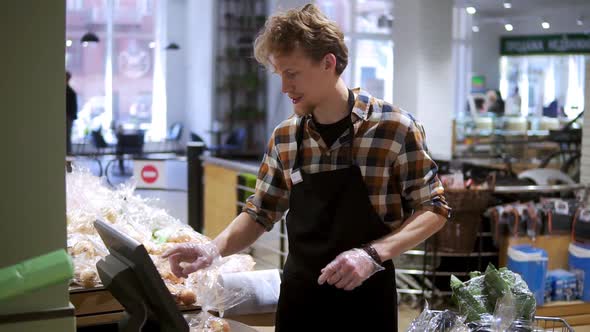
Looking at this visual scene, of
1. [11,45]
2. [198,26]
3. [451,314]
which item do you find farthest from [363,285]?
[198,26]

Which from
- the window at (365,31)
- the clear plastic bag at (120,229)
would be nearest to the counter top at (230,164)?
the clear plastic bag at (120,229)

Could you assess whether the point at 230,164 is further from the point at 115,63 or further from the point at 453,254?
the point at 115,63

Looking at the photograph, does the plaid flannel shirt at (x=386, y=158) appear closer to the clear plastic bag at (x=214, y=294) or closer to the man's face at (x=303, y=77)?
the man's face at (x=303, y=77)

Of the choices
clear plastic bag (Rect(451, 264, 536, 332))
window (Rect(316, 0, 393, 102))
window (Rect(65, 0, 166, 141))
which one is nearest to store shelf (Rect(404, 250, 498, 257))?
clear plastic bag (Rect(451, 264, 536, 332))

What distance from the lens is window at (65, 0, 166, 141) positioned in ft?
67.3

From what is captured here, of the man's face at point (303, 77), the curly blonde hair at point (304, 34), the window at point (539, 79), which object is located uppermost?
the window at point (539, 79)

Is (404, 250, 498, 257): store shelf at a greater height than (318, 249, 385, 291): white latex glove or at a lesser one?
lesser

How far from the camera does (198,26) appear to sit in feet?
65.1

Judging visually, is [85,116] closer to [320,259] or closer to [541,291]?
[541,291]

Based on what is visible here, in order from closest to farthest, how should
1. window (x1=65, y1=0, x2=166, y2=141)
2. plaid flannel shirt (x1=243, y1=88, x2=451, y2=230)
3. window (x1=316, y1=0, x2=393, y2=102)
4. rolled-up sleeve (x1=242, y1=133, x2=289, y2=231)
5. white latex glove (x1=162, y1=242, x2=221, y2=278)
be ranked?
white latex glove (x1=162, y1=242, x2=221, y2=278) → plaid flannel shirt (x1=243, y1=88, x2=451, y2=230) → rolled-up sleeve (x1=242, y1=133, x2=289, y2=231) → window (x1=65, y1=0, x2=166, y2=141) → window (x1=316, y1=0, x2=393, y2=102)

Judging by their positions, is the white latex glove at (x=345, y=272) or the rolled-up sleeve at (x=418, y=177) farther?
the rolled-up sleeve at (x=418, y=177)

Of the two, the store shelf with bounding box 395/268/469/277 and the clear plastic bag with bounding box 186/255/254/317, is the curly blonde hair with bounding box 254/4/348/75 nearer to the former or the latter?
the clear plastic bag with bounding box 186/255/254/317

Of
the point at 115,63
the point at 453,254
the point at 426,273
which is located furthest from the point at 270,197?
the point at 115,63

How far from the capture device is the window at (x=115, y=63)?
20.5m
